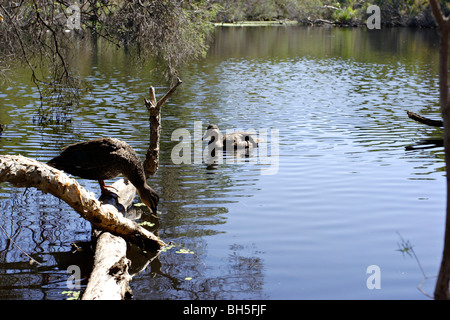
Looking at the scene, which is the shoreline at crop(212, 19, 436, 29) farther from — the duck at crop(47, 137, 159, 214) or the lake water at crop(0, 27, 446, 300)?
the duck at crop(47, 137, 159, 214)

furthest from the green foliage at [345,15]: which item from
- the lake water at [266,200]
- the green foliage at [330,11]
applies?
the lake water at [266,200]

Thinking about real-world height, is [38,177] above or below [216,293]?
above

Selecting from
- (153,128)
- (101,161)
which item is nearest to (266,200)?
(153,128)

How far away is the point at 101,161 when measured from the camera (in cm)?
822

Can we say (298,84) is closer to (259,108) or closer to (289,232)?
(259,108)

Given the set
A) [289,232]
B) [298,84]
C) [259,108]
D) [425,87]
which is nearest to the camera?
[289,232]

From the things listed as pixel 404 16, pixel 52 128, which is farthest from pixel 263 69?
pixel 404 16

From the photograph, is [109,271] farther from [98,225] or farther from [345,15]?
[345,15]

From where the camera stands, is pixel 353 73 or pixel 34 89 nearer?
pixel 34 89

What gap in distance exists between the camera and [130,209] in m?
9.40

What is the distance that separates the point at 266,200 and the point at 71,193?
393cm

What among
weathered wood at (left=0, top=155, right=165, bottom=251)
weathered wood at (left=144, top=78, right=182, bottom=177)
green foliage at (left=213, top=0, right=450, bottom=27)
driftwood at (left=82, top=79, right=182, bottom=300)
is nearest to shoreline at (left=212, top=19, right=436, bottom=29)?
green foliage at (left=213, top=0, right=450, bottom=27)

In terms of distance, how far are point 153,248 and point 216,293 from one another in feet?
4.93

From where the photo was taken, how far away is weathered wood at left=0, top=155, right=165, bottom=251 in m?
6.33
